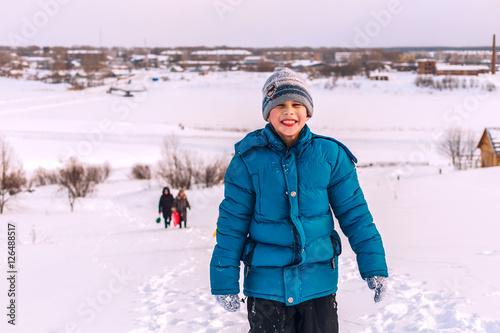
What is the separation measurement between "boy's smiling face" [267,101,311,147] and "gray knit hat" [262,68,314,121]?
0.11 ft

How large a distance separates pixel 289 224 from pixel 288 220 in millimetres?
21

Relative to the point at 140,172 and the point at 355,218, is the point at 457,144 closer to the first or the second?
the point at 140,172

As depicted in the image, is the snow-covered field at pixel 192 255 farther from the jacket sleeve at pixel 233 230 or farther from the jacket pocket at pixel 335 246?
the jacket sleeve at pixel 233 230

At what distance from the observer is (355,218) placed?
262 centimetres

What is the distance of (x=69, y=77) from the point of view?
376 feet

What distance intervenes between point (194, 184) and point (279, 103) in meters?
25.4

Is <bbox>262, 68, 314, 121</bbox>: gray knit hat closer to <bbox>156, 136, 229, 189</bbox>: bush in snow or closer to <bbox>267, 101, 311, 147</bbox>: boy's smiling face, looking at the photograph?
<bbox>267, 101, 311, 147</bbox>: boy's smiling face

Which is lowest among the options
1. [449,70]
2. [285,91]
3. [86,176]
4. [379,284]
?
[86,176]

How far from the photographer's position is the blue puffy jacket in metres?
2.49

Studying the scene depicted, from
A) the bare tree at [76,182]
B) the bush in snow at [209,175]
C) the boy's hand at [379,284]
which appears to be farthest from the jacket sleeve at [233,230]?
the bush in snow at [209,175]

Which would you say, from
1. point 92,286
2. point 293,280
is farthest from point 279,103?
point 92,286

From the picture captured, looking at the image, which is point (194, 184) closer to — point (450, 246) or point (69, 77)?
point (450, 246)

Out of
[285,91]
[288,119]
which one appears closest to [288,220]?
[288,119]

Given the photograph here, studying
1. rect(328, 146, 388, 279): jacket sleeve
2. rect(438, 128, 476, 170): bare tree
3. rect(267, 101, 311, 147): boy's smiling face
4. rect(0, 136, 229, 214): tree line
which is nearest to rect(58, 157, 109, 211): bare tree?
rect(0, 136, 229, 214): tree line
